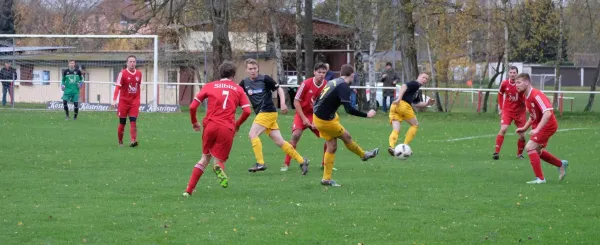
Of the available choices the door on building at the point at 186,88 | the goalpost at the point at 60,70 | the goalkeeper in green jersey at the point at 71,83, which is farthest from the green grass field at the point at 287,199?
the door on building at the point at 186,88

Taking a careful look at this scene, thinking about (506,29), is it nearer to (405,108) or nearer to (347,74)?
(405,108)

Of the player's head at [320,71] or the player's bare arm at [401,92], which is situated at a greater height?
the player's head at [320,71]

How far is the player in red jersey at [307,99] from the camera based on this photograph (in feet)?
45.4

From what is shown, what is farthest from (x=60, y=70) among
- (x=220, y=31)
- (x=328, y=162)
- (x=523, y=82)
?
(x=523, y=82)

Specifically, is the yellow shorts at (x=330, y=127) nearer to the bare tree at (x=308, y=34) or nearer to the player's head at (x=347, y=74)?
the player's head at (x=347, y=74)

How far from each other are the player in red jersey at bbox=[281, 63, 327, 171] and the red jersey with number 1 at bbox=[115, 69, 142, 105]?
5.11 meters

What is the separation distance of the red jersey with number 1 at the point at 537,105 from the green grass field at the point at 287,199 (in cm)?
92

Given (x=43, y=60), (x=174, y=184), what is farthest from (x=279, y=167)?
(x=43, y=60)

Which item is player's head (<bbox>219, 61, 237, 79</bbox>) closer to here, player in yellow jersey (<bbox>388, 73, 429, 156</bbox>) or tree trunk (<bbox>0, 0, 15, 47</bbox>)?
player in yellow jersey (<bbox>388, 73, 429, 156</bbox>)

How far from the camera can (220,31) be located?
31.7 meters

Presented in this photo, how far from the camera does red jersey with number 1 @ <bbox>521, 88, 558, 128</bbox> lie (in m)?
12.3

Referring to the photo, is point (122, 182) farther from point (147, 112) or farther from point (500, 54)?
point (500, 54)

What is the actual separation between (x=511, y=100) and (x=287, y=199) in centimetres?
765

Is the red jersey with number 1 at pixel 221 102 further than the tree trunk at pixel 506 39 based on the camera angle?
No
